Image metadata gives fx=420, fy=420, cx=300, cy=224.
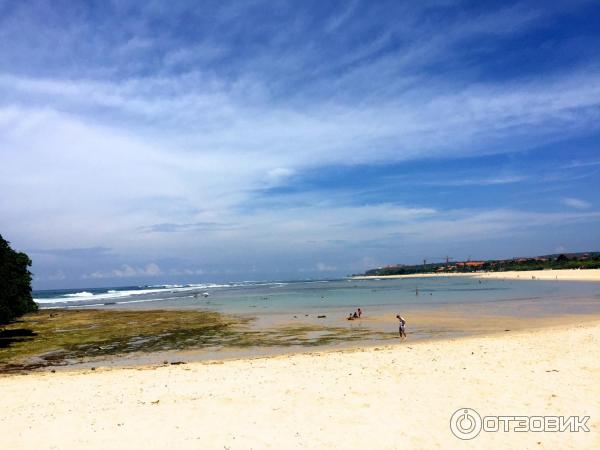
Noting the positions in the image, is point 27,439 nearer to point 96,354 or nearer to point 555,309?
point 96,354

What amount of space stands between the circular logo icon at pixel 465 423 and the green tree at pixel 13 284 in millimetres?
30460

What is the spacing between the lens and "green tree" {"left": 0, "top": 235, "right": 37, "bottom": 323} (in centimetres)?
2938

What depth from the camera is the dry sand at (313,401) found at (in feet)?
31.3

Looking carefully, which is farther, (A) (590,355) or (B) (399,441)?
(A) (590,355)

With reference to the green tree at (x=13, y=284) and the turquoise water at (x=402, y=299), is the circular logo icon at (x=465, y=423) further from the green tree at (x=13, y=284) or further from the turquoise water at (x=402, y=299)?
the turquoise water at (x=402, y=299)

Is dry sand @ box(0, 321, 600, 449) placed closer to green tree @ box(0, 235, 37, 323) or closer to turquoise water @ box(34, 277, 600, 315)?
green tree @ box(0, 235, 37, 323)

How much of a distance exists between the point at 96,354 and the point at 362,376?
18055mm

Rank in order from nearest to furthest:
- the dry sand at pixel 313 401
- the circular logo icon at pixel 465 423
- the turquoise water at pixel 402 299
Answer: the circular logo icon at pixel 465 423, the dry sand at pixel 313 401, the turquoise water at pixel 402 299

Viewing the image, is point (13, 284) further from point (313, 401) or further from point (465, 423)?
point (465, 423)

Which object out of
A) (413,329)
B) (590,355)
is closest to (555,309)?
(413,329)

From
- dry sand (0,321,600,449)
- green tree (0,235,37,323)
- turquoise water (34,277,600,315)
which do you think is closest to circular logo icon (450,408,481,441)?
dry sand (0,321,600,449)

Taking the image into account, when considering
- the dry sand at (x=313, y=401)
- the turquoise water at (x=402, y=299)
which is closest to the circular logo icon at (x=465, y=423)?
the dry sand at (x=313, y=401)

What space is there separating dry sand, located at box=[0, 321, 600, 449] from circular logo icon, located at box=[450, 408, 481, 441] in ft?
0.64

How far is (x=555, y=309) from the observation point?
3806 centimetres
